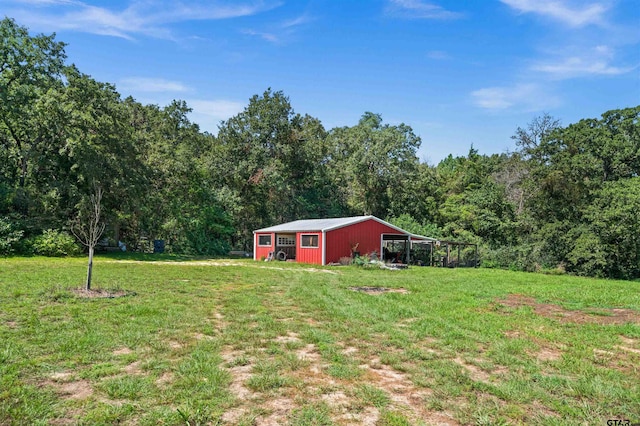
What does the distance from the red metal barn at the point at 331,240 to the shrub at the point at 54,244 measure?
10.7m

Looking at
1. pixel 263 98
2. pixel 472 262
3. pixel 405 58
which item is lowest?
pixel 472 262

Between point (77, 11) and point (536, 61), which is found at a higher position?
point (536, 61)

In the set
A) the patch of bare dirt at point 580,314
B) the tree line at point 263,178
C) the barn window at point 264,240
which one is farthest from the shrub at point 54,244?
the patch of bare dirt at point 580,314

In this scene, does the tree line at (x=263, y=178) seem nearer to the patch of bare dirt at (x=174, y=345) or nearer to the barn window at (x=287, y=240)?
the barn window at (x=287, y=240)

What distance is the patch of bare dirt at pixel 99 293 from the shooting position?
7.90 meters

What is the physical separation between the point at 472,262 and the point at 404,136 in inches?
540

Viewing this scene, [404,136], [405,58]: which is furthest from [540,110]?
[405,58]

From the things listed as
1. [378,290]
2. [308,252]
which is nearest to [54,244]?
[308,252]

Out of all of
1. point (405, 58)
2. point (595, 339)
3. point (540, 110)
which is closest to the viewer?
point (595, 339)

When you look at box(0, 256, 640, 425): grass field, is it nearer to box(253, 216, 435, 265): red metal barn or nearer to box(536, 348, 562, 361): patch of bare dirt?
box(536, 348, 562, 361): patch of bare dirt

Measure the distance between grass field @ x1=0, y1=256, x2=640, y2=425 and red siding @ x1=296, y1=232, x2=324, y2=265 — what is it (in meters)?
13.5

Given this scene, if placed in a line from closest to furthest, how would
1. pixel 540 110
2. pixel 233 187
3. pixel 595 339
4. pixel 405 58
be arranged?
pixel 595 339, pixel 405 58, pixel 540 110, pixel 233 187

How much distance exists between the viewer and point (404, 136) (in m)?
34.7

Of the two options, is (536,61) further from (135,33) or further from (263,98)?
(263,98)
